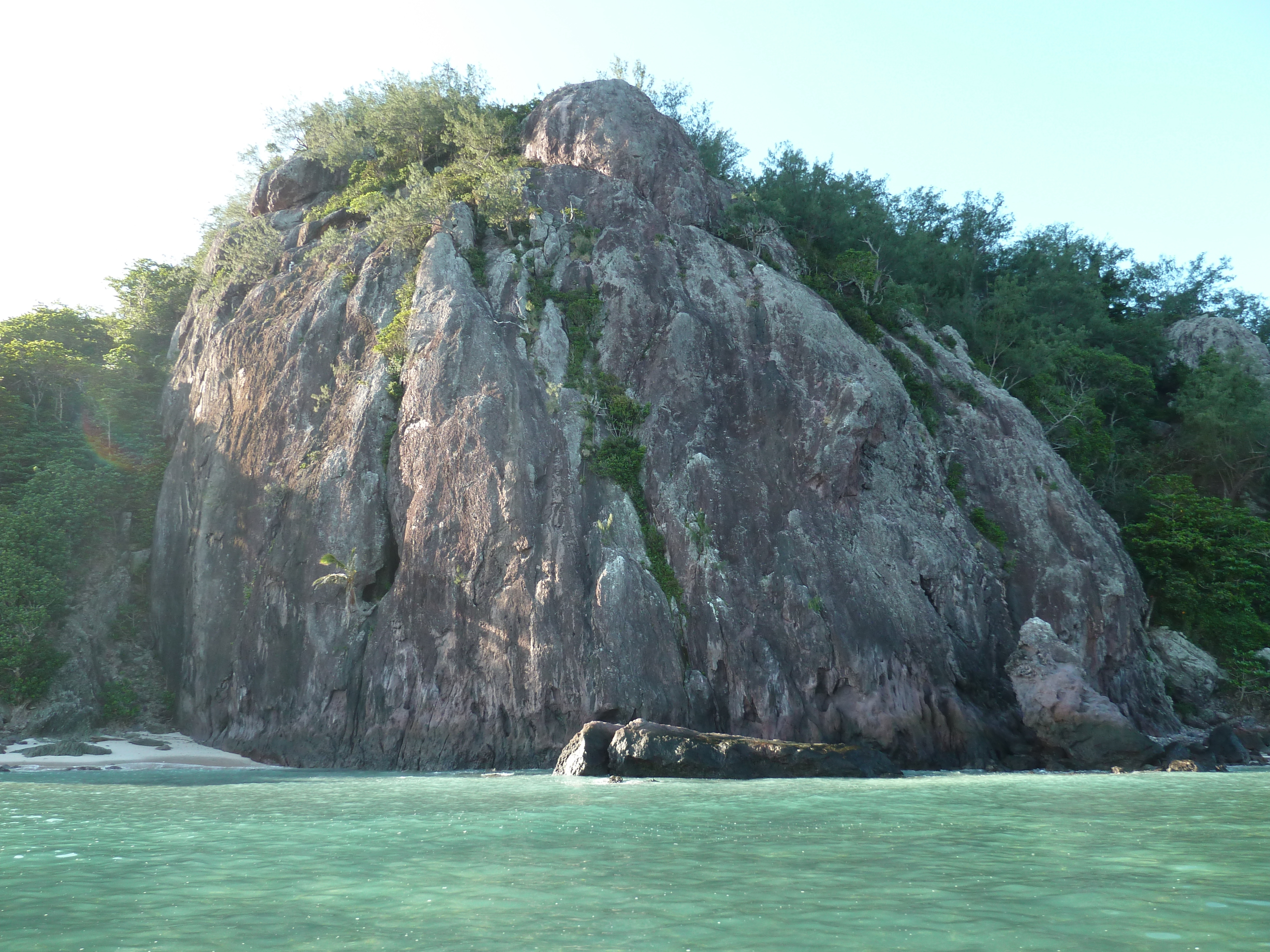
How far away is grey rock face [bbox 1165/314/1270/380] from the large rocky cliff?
21788mm

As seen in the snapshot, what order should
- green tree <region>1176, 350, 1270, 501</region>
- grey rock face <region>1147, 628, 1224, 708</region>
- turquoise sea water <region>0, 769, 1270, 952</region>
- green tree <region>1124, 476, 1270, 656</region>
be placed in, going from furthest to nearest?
green tree <region>1176, 350, 1270, 501</region>, green tree <region>1124, 476, 1270, 656</region>, grey rock face <region>1147, 628, 1224, 708</region>, turquoise sea water <region>0, 769, 1270, 952</region>

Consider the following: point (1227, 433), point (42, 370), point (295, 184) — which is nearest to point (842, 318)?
point (1227, 433)

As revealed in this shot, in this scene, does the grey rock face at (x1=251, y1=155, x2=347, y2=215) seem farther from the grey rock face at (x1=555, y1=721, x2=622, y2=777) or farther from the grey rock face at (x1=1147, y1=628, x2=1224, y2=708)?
the grey rock face at (x1=1147, y1=628, x2=1224, y2=708)

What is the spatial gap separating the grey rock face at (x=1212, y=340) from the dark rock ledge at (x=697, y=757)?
40.0 metres

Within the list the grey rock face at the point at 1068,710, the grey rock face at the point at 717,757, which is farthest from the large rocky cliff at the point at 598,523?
the grey rock face at the point at 717,757

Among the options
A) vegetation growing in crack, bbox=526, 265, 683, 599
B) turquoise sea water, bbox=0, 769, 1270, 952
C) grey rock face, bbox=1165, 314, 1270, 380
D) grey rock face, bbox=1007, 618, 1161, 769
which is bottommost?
turquoise sea water, bbox=0, 769, 1270, 952

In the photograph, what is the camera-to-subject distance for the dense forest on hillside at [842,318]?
32.9m

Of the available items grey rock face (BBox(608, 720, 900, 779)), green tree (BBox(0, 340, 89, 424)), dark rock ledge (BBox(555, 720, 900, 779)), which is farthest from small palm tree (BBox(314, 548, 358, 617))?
green tree (BBox(0, 340, 89, 424))

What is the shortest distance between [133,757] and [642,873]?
22354 millimetres

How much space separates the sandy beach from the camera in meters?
22.9

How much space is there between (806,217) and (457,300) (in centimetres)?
1829

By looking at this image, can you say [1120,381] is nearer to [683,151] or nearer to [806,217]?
[806,217]

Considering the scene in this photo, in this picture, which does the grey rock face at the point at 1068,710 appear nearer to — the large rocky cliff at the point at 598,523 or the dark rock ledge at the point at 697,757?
the large rocky cliff at the point at 598,523

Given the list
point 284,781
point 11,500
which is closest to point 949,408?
point 284,781
